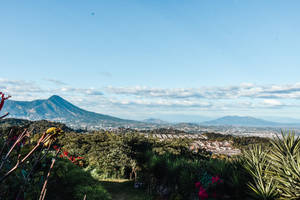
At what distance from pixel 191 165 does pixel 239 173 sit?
1.97 m

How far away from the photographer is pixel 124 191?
10094mm

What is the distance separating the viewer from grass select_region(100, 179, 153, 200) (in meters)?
9.21

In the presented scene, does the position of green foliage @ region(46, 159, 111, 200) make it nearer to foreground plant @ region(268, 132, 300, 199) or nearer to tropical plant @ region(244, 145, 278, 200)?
tropical plant @ region(244, 145, 278, 200)

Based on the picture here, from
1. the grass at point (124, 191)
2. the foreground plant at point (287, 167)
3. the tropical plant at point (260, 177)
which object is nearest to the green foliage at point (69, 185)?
the grass at point (124, 191)

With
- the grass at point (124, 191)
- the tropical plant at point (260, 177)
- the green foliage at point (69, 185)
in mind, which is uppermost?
the tropical plant at point (260, 177)

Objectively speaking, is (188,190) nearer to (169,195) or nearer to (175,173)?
(175,173)

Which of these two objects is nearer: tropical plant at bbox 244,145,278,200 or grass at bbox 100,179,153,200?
tropical plant at bbox 244,145,278,200

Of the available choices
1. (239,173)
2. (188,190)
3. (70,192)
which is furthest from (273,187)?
(70,192)

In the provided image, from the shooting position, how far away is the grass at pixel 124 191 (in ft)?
30.2

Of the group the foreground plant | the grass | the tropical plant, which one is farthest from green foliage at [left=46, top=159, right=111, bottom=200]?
the foreground plant

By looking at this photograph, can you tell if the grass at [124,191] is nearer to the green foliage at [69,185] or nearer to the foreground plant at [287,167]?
the green foliage at [69,185]

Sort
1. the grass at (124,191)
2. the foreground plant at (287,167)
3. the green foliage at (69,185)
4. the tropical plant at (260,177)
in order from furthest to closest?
the grass at (124,191), the green foliage at (69,185), the tropical plant at (260,177), the foreground plant at (287,167)

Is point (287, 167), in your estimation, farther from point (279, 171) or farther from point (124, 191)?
point (124, 191)

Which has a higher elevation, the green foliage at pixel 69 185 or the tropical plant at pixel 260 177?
the tropical plant at pixel 260 177
